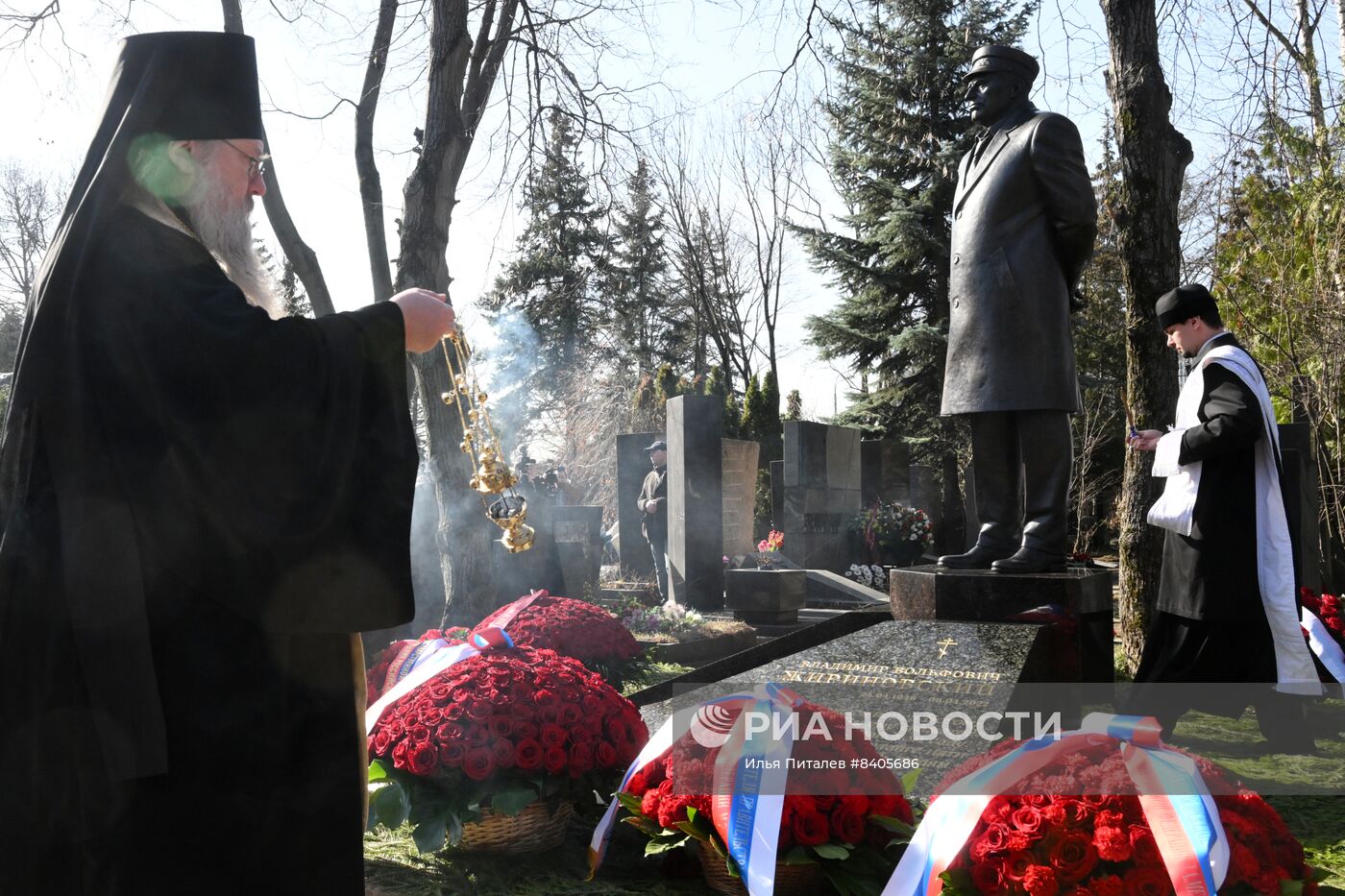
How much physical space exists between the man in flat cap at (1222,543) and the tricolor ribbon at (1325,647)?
28 centimetres

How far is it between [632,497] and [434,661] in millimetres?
11271

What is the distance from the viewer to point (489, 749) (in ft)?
10.5

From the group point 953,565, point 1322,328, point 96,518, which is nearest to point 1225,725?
point 953,565

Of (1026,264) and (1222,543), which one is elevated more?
(1026,264)

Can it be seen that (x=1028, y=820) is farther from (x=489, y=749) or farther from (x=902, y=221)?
(x=902, y=221)

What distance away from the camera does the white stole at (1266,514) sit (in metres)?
4.59

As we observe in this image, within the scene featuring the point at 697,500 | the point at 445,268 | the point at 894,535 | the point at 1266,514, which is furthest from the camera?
the point at 894,535

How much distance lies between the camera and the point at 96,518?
1.86 m

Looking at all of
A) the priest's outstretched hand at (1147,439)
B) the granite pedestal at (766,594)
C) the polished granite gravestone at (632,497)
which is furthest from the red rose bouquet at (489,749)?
the polished granite gravestone at (632,497)

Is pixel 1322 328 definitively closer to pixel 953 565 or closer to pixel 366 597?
pixel 953 565

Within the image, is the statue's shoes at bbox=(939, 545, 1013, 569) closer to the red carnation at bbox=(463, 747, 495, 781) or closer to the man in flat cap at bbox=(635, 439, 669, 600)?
the red carnation at bbox=(463, 747, 495, 781)

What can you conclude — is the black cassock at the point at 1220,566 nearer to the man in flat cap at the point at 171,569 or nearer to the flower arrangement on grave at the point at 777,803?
the flower arrangement on grave at the point at 777,803

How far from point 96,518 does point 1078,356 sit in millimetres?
25322

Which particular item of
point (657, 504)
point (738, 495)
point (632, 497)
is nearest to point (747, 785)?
point (657, 504)
